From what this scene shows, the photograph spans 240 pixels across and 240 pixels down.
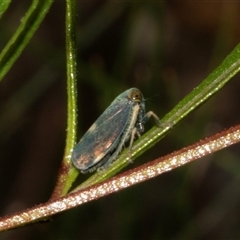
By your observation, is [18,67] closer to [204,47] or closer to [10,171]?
[10,171]

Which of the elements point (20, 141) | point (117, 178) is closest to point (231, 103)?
point (20, 141)

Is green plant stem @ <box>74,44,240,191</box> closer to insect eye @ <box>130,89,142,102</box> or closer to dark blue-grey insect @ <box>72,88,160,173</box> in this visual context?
dark blue-grey insect @ <box>72,88,160,173</box>

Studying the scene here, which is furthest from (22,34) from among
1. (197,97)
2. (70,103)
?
(197,97)

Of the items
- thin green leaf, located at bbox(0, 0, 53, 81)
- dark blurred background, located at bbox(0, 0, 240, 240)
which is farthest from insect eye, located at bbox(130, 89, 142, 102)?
dark blurred background, located at bbox(0, 0, 240, 240)

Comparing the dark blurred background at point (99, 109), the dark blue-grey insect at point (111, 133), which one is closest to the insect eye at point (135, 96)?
the dark blue-grey insect at point (111, 133)

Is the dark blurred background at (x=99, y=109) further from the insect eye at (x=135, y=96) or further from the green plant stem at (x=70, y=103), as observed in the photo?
the green plant stem at (x=70, y=103)

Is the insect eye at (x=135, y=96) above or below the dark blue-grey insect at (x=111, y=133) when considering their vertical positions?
above

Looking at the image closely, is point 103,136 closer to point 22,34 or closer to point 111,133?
point 111,133
